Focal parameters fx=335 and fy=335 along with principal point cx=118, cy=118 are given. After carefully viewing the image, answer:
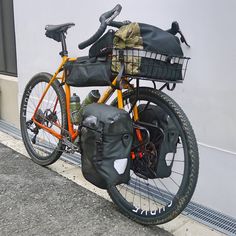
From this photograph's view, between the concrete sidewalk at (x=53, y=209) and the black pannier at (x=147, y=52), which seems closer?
the black pannier at (x=147, y=52)

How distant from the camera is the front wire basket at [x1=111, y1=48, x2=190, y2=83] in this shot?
2.19 m

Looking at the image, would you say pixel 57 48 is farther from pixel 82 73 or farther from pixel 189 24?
pixel 189 24

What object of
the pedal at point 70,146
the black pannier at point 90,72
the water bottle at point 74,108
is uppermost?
the black pannier at point 90,72

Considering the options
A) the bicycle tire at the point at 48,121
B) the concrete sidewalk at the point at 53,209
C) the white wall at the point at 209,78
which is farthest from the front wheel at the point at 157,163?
the bicycle tire at the point at 48,121

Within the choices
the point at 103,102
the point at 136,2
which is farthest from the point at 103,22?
the point at 136,2

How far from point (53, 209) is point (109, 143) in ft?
2.84

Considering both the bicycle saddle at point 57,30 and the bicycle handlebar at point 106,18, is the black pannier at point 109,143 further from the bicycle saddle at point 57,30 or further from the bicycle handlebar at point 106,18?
the bicycle saddle at point 57,30

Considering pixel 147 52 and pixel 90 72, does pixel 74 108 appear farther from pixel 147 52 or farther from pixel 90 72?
pixel 147 52

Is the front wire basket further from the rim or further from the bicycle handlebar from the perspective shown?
the rim

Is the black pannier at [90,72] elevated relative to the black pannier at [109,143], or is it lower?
elevated

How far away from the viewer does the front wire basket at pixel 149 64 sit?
2188 mm

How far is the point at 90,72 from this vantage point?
2621 mm

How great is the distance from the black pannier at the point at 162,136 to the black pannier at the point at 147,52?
0.91 feet

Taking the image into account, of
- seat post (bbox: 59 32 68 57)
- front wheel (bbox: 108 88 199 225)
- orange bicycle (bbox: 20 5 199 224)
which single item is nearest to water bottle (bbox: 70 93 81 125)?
orange bicycle (bbox: 20 5 199 224)
